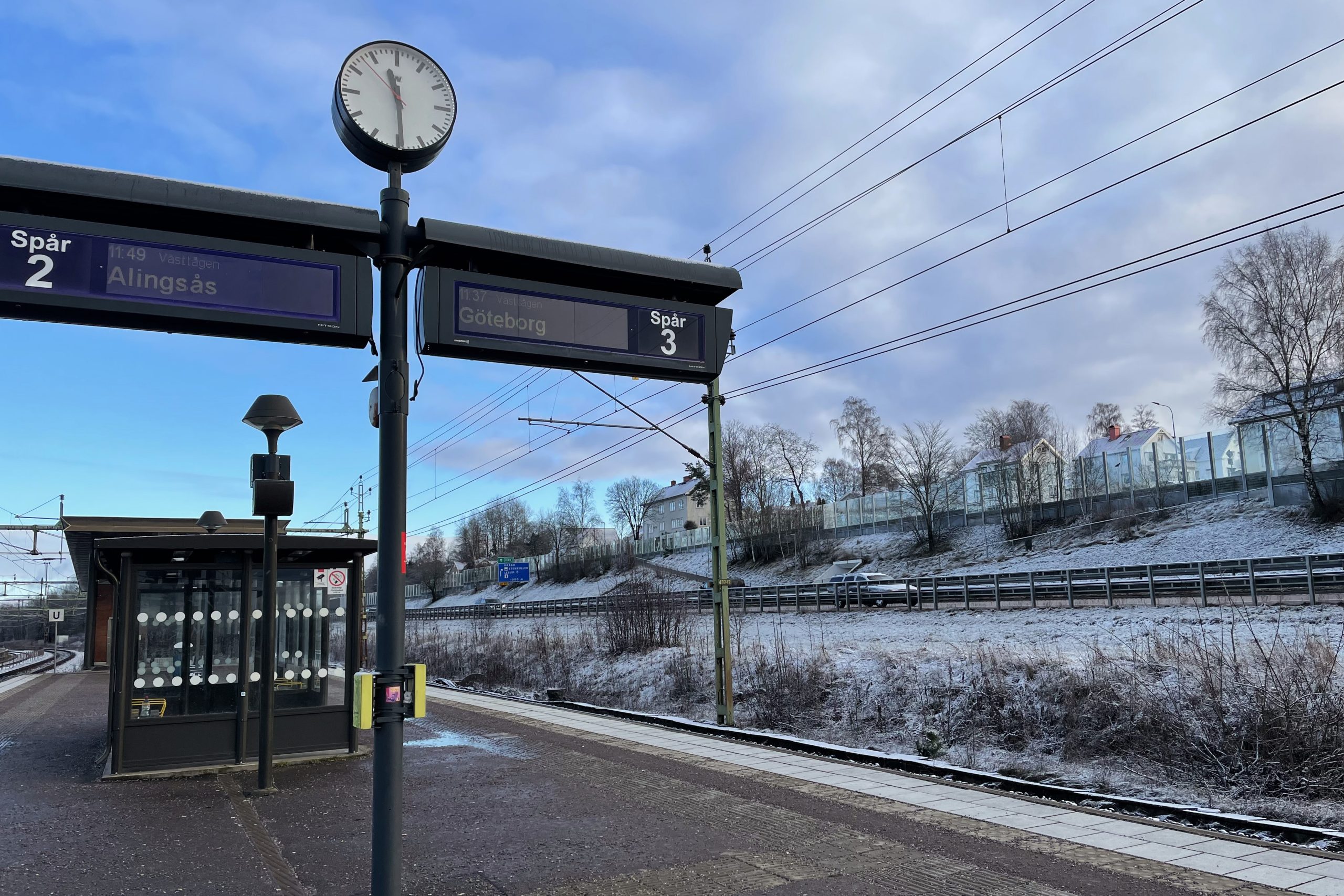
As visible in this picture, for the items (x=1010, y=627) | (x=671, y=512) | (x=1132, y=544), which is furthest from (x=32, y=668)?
(x=671, y=512)

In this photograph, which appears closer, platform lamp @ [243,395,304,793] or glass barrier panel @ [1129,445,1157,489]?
platform lamp @ [243,395,304,793]

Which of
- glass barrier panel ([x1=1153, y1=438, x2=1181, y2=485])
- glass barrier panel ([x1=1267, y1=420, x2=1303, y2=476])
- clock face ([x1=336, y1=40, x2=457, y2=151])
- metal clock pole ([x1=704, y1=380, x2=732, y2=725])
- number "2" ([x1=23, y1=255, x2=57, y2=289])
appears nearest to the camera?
number "2" ([x1=23, y1=255, x2=57, y2=289])

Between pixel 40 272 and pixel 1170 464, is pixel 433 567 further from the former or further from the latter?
pixel 40 272

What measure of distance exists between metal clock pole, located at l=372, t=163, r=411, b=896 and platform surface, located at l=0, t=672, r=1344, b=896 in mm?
Result: 1534

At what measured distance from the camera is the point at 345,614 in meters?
11.4

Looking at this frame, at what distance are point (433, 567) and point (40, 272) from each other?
10720cm

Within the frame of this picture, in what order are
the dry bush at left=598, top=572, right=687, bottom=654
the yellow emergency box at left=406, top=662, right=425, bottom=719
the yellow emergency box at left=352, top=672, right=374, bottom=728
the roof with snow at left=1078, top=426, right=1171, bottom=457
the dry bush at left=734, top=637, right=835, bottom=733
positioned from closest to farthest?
the yellow emergency box at left=352, top=672, right=374, bottom=728 < the yellow emergency box at left=406, top=662, right=425, bottom=719 < the dry bush at left=734, top=637, right=835, bottom=733 < the dry bush at left=598, top=572, right=687, bottom=654 < the roof with snow at left=1078, top=426, right=1171, bottom=457

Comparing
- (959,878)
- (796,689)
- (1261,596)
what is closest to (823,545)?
(1261,596)

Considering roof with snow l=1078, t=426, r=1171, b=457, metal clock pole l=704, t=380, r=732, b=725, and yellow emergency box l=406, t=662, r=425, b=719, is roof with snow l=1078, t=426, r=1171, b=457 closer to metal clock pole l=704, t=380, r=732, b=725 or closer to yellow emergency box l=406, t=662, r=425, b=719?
metal clock pole l=704, t=380, r=732, b=725

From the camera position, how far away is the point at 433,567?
107750 millimetres

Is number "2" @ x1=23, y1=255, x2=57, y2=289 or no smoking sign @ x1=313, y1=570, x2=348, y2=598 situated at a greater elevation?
number "2" @ x1=23, y1=255, x2=57, y2=289

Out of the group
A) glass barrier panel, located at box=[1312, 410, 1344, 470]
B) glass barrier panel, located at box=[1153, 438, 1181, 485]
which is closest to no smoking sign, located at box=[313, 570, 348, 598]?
glass barrier panel, located at box=[1312, 410, 1344, 470]

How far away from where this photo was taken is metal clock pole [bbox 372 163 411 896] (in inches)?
190

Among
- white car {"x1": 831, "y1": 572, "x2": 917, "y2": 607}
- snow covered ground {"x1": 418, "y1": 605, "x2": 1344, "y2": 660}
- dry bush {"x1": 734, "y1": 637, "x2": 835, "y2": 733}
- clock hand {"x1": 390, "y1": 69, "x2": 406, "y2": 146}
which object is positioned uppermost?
clock hand {"x1": 390, "y1": 69, "x2": 406, "y2": 146}
